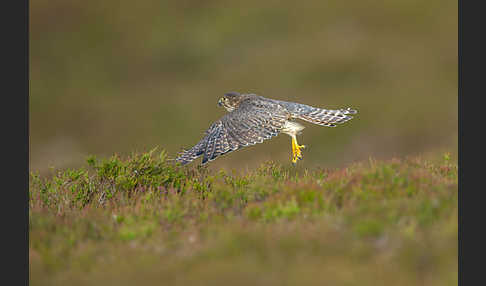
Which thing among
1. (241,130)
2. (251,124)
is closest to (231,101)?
(251,124)

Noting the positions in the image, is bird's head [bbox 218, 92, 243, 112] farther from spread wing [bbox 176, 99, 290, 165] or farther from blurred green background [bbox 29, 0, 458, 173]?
blurred green background [bbox 29, 0, 458, 173]

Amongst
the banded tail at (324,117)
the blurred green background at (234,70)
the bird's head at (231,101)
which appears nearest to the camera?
the banded tail at (324,117)

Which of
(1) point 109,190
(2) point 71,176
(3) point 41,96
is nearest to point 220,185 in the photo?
(1) point 109,190

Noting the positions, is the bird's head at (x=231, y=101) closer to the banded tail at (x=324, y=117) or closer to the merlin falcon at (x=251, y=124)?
the merlin falcon at (x=251, y=124)

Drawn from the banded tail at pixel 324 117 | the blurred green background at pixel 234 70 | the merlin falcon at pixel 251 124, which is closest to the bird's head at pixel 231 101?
the merlin falcon at pixel 251 124

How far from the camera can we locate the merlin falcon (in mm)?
11711

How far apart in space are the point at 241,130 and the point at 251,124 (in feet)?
0.99

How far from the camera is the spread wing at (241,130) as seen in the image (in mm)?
11641

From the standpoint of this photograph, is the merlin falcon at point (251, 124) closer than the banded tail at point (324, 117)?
Yes

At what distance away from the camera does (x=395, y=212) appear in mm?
7520

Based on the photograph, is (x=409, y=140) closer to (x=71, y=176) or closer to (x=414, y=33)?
(x=414, y=33)

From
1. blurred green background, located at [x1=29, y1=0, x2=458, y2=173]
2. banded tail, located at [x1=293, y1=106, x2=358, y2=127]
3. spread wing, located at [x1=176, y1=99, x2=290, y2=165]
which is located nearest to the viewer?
spread wing, located at [x1=176, y1=99, x2=290, y2=165]

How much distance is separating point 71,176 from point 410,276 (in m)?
6.05

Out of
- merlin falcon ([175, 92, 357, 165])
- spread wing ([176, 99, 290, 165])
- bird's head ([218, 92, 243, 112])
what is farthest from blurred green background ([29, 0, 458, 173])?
spread wing ([176, 99, 290, 165])
